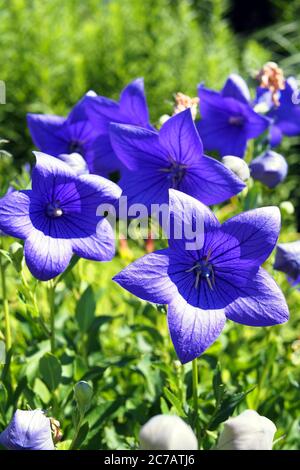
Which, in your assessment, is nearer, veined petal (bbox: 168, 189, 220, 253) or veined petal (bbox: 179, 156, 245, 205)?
veined petal (bbox: 168, 189, 220, 253)

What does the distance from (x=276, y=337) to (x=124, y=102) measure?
2.78 ft

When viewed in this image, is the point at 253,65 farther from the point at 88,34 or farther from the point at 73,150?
the point at 73,150

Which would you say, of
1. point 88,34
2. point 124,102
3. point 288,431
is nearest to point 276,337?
point 288,431

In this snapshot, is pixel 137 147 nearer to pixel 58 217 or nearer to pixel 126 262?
pixel 58 217

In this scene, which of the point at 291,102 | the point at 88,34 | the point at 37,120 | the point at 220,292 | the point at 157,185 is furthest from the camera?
the point at 88,34

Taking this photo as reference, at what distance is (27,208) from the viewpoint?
1.42 m

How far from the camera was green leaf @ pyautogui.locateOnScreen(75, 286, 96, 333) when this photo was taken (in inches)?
73.2

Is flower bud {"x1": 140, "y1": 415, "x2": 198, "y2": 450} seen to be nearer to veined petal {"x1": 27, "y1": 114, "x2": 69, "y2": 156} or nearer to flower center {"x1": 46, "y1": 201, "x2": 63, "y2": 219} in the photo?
flower center {"x1": 46, "y1": 201, "x2": 63, "y2": 219}

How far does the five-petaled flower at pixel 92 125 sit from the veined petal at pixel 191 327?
53cm

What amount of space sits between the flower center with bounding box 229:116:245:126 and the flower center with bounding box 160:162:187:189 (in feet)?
1.21

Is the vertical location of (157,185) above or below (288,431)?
above

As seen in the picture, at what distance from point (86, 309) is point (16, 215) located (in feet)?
1.78

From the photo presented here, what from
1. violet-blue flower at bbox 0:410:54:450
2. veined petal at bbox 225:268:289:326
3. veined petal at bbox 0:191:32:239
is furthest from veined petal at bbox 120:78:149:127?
violet-blue flower at bbox 0:410:54:450

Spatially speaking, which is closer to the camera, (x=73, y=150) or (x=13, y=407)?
(x=13, y=407)
